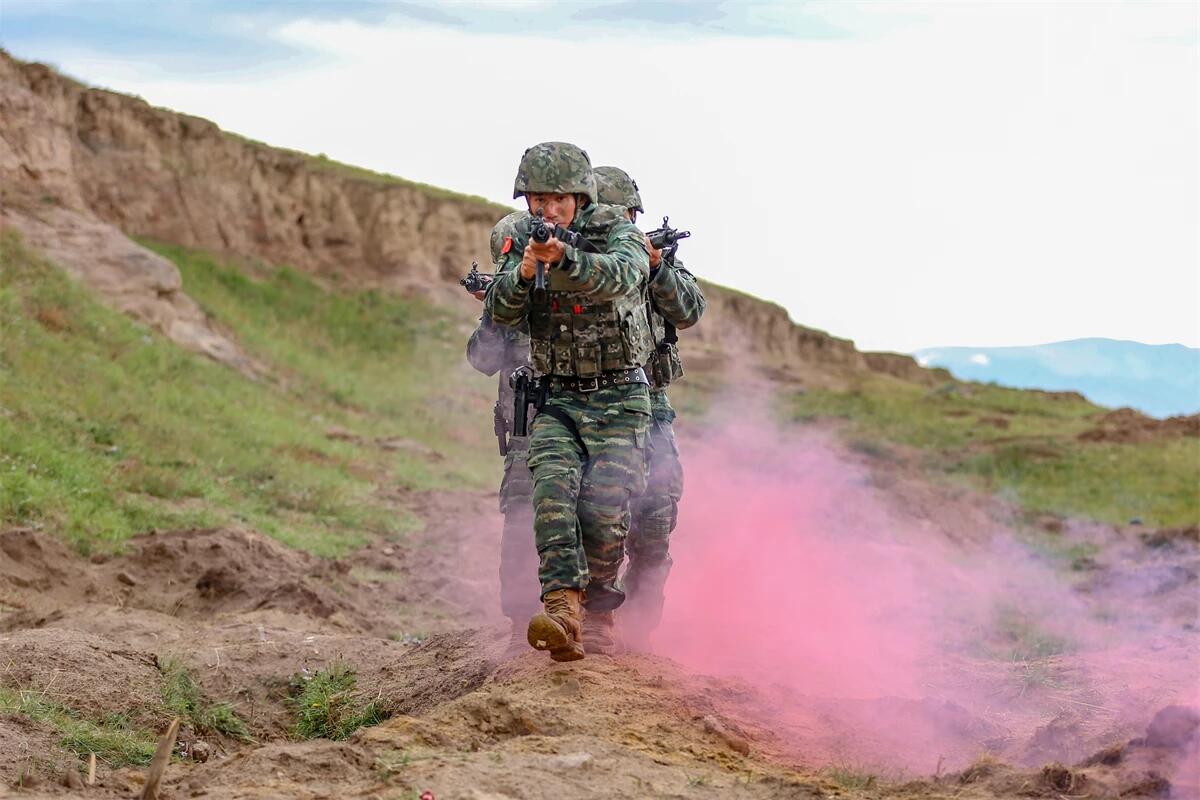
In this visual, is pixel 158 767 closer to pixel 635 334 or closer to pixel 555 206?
pixel 635 334

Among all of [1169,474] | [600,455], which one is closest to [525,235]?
[600,455]

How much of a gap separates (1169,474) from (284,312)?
1576 cm

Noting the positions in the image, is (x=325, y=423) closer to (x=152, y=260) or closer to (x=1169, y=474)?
(x=152, y=260)

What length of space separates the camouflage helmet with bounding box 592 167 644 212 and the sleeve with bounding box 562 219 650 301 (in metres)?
1.37

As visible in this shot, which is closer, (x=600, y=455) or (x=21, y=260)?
(x=600, y=455)

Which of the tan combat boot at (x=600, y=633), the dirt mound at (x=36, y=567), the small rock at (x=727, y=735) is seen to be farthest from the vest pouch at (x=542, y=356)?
the dirt mound at (x=36, y=567)

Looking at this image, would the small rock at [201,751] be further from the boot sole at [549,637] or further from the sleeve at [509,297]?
the sleeve at [509,297]

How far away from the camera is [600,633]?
643 centimetres

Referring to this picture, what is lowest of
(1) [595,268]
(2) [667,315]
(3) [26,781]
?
(3) [26,781]

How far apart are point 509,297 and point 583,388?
1.76 feet

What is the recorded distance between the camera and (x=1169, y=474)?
77.1 feet

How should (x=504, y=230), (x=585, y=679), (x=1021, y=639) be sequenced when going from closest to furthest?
(x=585, y=679) < (x=504, y=230) < (x=1021, y=639)

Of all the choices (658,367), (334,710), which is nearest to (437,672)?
(334,710)

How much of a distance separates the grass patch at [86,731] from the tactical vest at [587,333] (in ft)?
7.23
